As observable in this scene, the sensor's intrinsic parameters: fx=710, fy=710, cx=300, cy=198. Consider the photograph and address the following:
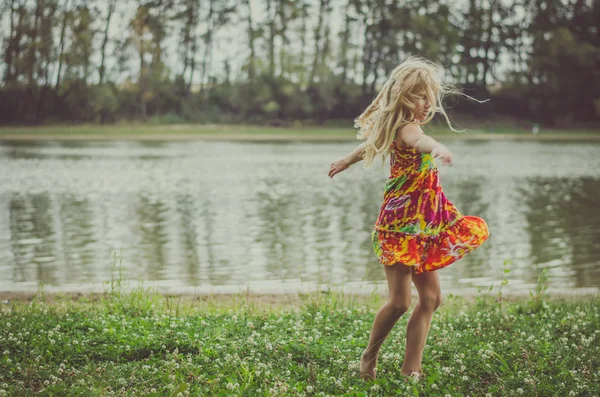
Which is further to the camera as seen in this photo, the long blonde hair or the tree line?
the tree line

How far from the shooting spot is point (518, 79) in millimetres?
53875

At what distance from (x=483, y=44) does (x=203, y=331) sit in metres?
55.1

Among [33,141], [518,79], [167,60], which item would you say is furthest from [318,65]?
[33,141]

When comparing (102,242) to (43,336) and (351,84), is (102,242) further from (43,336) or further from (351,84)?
(351,84)

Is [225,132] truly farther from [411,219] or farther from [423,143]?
[423,143]

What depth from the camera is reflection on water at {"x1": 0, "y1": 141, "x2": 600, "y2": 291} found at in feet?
29.2

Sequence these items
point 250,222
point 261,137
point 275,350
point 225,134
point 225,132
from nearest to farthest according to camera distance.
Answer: point 275,350 → point 250,222 → point 261,137 → point 225,134 → point 225,132

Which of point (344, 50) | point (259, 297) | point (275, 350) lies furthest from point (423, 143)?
point (344, 50)

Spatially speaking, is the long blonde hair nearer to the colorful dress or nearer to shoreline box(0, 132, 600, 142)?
the colorful dress

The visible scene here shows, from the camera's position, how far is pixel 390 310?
14.1 feet

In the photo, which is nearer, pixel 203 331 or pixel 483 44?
pixel 203 331

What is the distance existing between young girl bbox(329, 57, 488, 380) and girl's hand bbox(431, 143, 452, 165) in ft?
0.75

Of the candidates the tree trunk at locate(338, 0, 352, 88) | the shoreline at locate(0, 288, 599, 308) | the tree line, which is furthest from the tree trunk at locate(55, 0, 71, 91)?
the shoreline at locate(0, 288, 599, 308)

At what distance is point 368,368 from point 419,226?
957 mm
